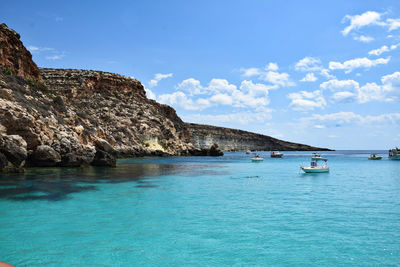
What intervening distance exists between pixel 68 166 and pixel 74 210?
27.4 metres

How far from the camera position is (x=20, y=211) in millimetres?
16062

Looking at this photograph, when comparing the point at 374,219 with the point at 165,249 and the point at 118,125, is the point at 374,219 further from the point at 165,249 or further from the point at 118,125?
the point at 118,125

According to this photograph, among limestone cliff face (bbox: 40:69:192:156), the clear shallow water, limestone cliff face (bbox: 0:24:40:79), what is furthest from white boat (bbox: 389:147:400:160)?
limestone cliff face (bbox: 0:24:40:79)

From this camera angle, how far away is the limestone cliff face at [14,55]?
59125 mm

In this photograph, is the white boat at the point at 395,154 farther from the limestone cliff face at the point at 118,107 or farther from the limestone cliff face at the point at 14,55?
the limestone cliff face at the point at 14,55

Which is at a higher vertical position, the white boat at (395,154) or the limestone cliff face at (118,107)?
the limestone cliff face at (118,107)

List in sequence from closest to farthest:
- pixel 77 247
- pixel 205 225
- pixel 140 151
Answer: pixel 77 247, pixel 205 225, pixel 140 151

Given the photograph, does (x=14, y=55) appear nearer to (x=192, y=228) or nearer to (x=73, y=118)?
(x=73, y=118)

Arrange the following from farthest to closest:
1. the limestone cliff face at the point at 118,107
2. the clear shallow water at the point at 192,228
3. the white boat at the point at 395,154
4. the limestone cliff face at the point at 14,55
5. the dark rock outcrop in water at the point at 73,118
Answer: the limestone cliff face at the point at 118,107 < the white boat at the point at 395,154 < the limestone cliff face at the point at 14,55 < the dark rock outcrop in water at the point at 73,118 < the clear shallow water at the point at 192,228

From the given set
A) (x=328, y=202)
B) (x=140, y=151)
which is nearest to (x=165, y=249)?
(x=328, y=202)

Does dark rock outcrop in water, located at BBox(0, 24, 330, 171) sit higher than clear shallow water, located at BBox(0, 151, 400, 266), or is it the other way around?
dark rock outcrop in water, located at BBox(0, 24, 330, 171)

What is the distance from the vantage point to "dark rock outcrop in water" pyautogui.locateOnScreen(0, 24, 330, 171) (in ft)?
118

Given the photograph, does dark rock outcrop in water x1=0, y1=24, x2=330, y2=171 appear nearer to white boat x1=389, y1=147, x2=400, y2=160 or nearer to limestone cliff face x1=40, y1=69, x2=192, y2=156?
limestone cliff face x1=40, y1=69, x2=192, y2=156

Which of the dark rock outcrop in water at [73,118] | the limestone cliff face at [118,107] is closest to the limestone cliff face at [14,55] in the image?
the dark rock outcrop in water at [73,118]
